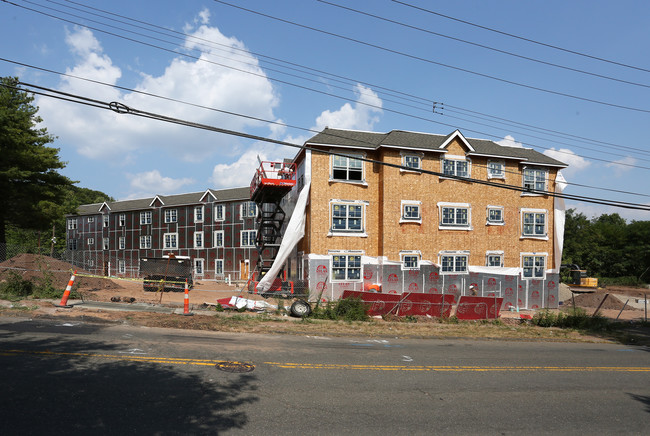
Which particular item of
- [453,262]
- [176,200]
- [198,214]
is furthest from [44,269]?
[176,200]

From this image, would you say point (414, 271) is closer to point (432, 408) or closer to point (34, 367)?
point (432, 408)

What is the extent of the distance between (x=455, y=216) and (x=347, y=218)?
23.4 ft

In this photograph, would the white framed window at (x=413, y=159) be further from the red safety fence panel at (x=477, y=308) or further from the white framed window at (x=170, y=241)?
the white framed window at (x=170, y=241)

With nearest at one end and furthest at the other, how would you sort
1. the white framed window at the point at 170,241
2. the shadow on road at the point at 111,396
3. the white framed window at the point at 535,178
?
the shadow on road at the point at 111,396 → the white framed window at the point at 535,178 → the white framed window at the point at 170,241

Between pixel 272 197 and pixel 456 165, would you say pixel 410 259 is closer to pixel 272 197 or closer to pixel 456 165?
pixel 456 165

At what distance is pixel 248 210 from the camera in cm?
4847

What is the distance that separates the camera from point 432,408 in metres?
6.76

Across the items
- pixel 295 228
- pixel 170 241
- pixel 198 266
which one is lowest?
pixel 198 266

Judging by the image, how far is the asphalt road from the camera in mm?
5762

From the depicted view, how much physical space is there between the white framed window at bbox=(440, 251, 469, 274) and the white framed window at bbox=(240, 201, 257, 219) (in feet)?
90.1

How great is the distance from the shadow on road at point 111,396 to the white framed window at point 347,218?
16255 mm

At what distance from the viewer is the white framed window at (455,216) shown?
1005 inches

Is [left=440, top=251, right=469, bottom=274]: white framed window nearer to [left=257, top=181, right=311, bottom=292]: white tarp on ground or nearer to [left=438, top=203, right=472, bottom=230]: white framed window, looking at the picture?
[left=438, top=203, right=472, bottom=230]: white framed window

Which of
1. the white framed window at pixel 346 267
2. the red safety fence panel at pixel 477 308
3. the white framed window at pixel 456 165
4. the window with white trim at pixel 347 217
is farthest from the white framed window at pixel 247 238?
the red safety fence panel at pixel 477 308
